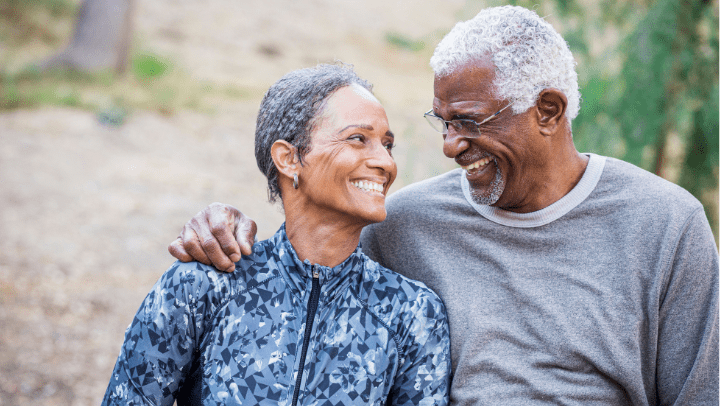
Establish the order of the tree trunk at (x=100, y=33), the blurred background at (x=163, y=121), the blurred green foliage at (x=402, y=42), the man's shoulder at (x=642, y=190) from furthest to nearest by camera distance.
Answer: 1. the blurred green foliage at (x=402, y=42)
2. the tree trunk at (x=100, y=33)
3. the blurred background at (x=163, y=121)
4. the man's shoulder at (x=642, y=190)

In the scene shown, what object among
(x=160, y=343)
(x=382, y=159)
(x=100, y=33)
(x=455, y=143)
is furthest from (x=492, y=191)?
(x=100, y=33)

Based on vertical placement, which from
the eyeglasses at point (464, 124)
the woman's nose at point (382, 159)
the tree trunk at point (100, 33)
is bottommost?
the woman's nose at point (382, 159)

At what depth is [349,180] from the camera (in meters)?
2.04

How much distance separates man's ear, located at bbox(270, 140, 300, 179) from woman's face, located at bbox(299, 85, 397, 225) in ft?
0.14

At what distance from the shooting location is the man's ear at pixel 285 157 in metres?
2.09

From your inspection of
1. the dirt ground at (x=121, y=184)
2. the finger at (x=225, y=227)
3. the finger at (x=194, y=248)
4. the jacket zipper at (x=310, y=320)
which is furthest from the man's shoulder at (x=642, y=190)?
the finger at (x=194, y=248)

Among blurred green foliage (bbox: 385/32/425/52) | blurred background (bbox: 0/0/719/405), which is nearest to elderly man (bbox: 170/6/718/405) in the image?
blurred background (bbox: 0/0/719/405)

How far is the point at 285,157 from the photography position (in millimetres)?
2109

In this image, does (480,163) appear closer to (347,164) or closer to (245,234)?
(347,164)

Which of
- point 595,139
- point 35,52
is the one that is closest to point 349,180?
point 595,139

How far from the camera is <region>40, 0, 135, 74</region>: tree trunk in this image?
433 inches

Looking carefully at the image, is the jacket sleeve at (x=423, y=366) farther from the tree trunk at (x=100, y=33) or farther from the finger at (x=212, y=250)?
the tree trunk at (x=100, y=33)

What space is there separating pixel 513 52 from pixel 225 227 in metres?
1.21

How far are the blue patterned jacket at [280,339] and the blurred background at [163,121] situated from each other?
2.43 metres
